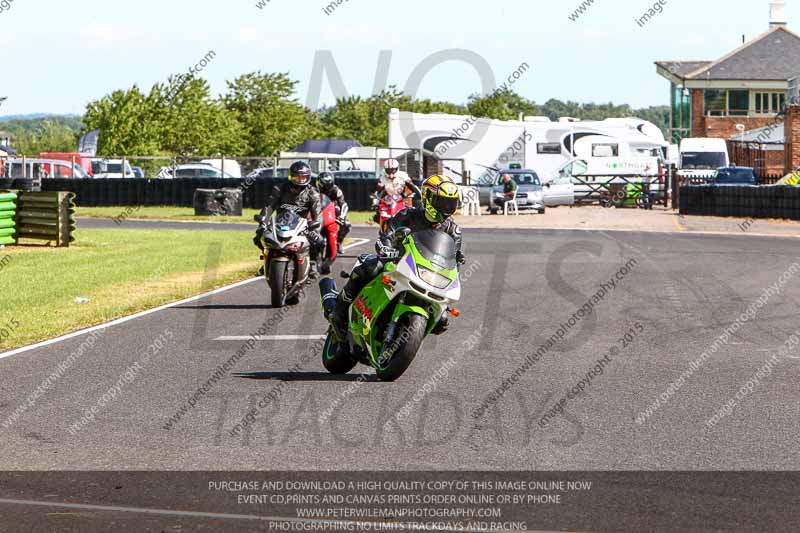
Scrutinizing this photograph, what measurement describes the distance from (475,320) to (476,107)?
4581 inches

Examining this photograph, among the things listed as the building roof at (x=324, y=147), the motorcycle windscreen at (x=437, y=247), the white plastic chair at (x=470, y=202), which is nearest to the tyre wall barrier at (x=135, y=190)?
the white plastic chair at (x=470, y=202)

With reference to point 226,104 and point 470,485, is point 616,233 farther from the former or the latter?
point 226,104

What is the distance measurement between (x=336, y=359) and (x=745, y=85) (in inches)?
3120

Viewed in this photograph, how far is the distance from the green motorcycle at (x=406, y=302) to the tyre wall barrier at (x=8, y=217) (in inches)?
726

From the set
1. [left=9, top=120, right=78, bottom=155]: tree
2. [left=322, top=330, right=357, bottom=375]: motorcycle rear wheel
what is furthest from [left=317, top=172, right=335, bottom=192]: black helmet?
[left=9, top=120, right=78, bottom=155]: tree

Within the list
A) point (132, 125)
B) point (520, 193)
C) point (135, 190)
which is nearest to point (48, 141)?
point (132, 125)

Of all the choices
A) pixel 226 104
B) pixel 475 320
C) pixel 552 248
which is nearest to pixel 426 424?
pixel 475 320

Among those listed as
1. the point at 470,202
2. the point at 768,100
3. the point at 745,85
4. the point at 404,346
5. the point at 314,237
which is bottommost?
the point at 404,346

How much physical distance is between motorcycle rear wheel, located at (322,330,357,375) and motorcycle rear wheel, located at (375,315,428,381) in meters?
0.65

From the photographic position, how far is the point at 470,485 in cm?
696

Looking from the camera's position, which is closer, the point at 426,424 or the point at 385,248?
the point at 426,424

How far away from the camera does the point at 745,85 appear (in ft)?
283

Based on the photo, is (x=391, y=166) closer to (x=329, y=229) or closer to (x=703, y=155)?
(x=329, y=229)

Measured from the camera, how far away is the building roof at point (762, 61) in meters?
85.9
